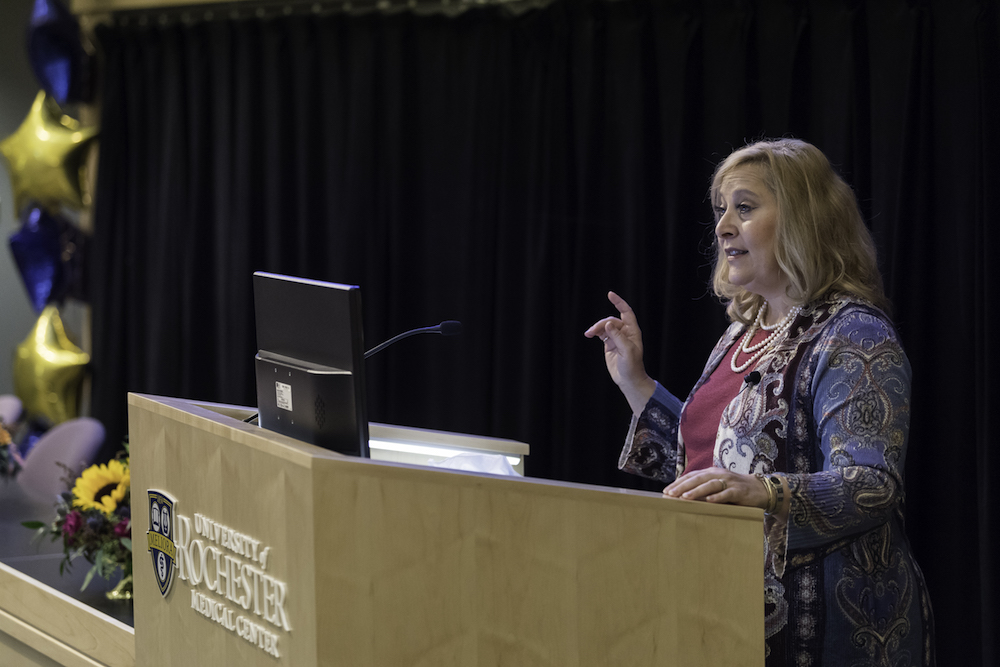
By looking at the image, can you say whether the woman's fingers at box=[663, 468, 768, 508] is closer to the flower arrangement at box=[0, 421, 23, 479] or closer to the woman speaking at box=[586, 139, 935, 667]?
the woman speaking at box=[586, 139, 935, 667]

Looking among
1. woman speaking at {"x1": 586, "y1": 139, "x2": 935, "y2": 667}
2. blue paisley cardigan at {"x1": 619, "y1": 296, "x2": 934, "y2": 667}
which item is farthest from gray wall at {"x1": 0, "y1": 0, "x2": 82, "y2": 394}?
blue paisley cardigan at {"x1": 619, "y1": 296, "x2": 934, "y2": 667}

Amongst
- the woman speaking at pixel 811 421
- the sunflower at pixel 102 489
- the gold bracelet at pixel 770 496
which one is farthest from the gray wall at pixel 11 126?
the gold bracelet at pixel 770 496

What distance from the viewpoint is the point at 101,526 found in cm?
228

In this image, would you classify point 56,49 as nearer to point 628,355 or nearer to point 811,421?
point 628,355

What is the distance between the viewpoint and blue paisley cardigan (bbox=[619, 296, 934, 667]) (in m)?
1.34

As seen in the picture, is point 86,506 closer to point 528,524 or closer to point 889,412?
point 528,524

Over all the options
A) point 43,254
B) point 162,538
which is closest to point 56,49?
point 43,254

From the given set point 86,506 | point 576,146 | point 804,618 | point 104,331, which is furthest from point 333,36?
point 804,618

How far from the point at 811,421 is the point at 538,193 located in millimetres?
2004

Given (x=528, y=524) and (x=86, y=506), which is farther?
(x=86, y=506)

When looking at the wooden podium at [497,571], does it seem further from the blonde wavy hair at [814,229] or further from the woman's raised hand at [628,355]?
the woman's raised hand at [628,355]

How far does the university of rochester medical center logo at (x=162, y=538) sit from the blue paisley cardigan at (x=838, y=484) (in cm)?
89

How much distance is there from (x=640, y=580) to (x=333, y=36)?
329 centimetres

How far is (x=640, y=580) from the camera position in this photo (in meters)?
1.05
